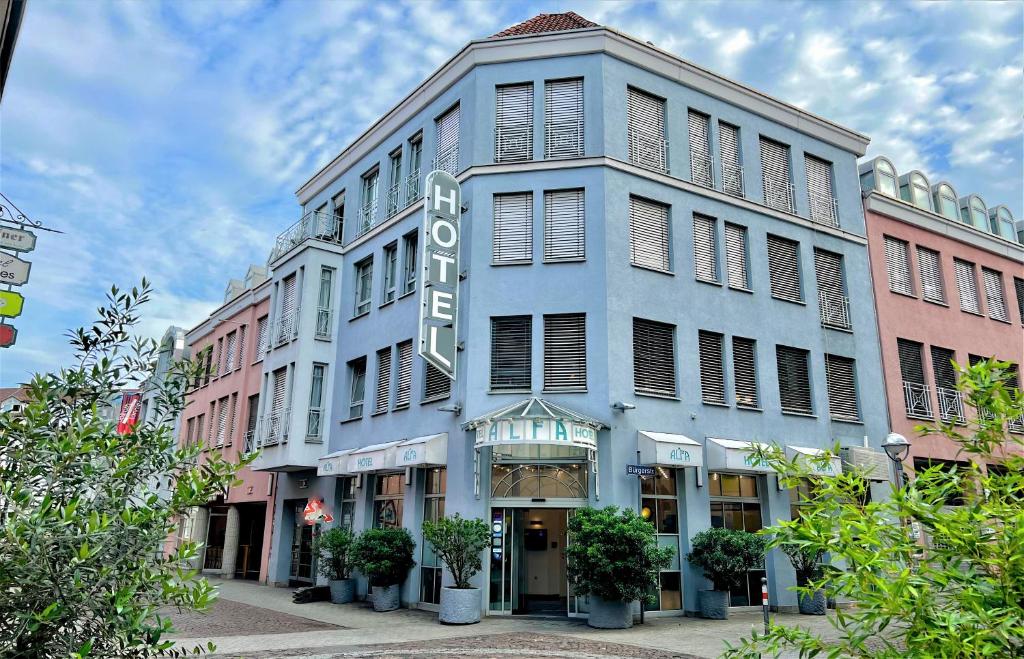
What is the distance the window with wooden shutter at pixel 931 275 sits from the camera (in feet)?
85.9

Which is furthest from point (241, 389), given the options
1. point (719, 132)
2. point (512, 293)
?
point (719, 132)

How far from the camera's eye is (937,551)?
375 cm

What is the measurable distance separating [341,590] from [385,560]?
314cm

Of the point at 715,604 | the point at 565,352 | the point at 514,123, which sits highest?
the point at 514,123

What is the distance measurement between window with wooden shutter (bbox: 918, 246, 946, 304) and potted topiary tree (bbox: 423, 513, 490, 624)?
18316 mm

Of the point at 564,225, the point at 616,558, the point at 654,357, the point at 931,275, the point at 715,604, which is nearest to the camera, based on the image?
the point at 616,558

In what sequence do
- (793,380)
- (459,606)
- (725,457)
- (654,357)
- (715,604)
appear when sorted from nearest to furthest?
(459,606) → (715,604) → (725,457) → (654,357) → (793,380)

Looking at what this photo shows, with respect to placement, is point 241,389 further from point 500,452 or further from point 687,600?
point 687,600

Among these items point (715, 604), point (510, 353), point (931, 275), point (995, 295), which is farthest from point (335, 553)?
point (995, 295)

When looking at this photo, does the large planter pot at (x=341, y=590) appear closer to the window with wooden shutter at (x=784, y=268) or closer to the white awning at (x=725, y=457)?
the white awning at (x=725, y=457)

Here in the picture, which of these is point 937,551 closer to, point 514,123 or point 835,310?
point 514,123

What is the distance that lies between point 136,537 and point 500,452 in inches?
538

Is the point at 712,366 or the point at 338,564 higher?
the point at 712,366

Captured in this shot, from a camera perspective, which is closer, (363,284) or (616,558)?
(616,558)
